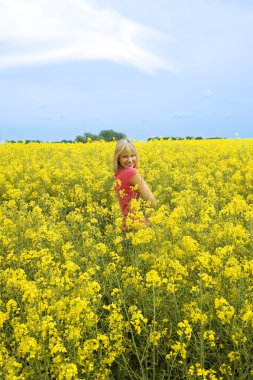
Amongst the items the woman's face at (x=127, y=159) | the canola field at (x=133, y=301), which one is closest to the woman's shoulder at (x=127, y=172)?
the woman's face at (x=127, y=159)

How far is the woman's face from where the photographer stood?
6.16m

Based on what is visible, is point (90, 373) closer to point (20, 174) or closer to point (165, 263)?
point (165, 263)

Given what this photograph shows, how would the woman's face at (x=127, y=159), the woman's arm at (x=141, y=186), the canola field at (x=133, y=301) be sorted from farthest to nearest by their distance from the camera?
the woman's face at (x=127, y=159), the woman's arm at (x=141, y=186), the canola field at (x=133, y=301)

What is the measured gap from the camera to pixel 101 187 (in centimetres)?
925

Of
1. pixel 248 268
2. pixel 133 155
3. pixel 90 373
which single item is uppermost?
pixel 133 155

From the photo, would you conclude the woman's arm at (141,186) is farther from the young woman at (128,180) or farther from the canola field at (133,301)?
the canola field at (133,301)

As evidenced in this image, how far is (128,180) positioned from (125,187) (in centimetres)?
12

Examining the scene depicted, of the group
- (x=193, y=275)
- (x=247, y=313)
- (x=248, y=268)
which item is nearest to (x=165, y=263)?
(x=193, y=275)

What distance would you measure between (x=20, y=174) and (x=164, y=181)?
3.61 meters

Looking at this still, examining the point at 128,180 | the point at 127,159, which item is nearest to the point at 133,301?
the point at 128,180

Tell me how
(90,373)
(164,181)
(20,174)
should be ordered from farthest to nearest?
(20,174), (164,181), (90,373)

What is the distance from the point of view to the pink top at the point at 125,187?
600 cm

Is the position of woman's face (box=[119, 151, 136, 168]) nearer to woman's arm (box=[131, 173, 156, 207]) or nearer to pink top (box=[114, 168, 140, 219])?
pink top (box=[114, 168, 140, 219])

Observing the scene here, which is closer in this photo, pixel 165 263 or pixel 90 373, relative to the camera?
pixel 90 373
